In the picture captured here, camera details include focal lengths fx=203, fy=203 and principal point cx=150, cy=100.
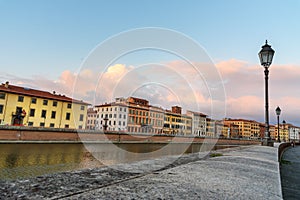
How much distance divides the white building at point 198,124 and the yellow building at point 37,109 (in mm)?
48520

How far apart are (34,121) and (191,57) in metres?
37.9

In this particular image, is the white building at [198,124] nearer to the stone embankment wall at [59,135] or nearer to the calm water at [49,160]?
the stone embankment wall at [59,135]

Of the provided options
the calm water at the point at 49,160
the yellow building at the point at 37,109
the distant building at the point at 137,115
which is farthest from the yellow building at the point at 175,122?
the calm water at the point at 49,160

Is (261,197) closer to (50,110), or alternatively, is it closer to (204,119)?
(50,110)

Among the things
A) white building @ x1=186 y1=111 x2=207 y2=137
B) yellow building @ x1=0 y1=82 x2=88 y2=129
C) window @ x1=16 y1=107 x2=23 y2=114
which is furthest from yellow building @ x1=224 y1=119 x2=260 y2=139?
window @ x1=16 y1=107 x2=23 y2=114

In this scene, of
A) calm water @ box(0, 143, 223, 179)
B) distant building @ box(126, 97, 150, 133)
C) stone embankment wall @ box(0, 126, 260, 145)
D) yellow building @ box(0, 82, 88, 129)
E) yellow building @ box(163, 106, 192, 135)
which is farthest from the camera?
yellow building @ box(163, 106, 192, 135)

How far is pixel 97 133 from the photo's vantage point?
32562mm

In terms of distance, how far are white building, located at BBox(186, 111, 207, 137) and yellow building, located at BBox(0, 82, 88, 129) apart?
4852 cm

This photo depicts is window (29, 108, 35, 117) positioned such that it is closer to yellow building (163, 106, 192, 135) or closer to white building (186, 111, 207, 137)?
yellow building (163, 106, 192, 135)

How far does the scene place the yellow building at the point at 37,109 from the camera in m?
35.7

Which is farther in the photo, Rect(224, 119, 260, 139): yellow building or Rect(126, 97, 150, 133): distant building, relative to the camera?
Rect(224, 119, 260, 139): yellow building

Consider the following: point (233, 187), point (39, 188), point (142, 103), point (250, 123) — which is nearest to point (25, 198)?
point (39, 188)

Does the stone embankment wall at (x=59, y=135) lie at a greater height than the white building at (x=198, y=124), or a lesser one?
lesser

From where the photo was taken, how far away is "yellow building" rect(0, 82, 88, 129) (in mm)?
35656
